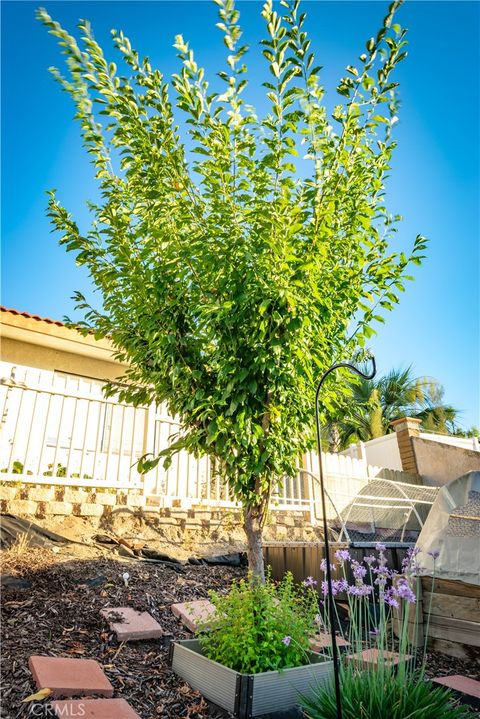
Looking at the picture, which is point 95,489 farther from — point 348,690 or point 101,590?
point 348,690

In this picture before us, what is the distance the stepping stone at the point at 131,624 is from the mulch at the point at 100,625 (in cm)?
4

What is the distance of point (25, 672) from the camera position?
2.04 meters

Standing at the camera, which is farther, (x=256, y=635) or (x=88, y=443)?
(x=88, y=443)

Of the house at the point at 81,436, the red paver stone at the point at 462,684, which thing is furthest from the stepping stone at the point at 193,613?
the red paver stone at the point at 462,684

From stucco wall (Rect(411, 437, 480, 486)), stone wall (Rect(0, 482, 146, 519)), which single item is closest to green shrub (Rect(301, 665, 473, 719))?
stone wall (Rect(0, 482, 146, 519))

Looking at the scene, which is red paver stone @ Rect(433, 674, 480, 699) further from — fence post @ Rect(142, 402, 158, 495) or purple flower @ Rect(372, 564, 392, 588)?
fence post @ Rect(142, 402, 158, 495)

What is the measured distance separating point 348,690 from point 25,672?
5.11ft

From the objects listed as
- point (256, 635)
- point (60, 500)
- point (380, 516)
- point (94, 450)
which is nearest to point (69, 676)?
point (256, 635)

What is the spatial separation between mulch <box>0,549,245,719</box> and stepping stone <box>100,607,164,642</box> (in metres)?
0.04

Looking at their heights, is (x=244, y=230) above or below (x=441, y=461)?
above

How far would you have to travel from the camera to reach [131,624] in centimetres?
277

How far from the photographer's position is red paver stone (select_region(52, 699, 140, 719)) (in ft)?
5.39

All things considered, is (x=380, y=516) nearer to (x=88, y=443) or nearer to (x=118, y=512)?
(x=118, y=512)

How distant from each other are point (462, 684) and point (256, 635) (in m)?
1.34
